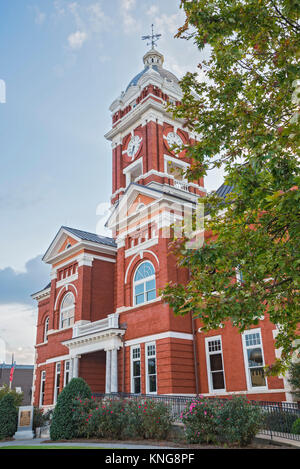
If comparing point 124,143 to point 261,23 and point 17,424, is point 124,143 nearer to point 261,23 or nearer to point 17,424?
point 17,424

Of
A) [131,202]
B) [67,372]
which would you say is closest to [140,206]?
[131,202]

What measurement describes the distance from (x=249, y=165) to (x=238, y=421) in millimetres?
8229

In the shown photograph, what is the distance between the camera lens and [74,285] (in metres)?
30.4

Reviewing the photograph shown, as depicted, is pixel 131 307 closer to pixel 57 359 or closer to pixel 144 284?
pixel 144 284

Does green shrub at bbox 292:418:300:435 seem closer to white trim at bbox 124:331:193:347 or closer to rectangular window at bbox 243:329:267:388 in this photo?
rectangular window at bbox 243:329:267:388

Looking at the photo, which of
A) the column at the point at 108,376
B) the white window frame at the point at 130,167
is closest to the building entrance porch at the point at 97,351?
the column at the point at 108,376

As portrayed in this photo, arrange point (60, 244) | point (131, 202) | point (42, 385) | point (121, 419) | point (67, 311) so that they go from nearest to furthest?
point (121, 419) < point (131, 202) < point (67, 311) < point (60, 244) < point (42, 385)

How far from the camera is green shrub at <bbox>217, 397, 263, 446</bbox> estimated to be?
41.0 ft

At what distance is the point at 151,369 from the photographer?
2272 cm

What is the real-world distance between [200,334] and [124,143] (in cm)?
2156

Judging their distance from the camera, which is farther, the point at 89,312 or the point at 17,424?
the point at 89,312

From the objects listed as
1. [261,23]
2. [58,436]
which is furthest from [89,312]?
[261,23]

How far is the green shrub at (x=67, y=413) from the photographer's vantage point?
56.9 ft

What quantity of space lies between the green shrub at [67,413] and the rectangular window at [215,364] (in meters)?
6.72
